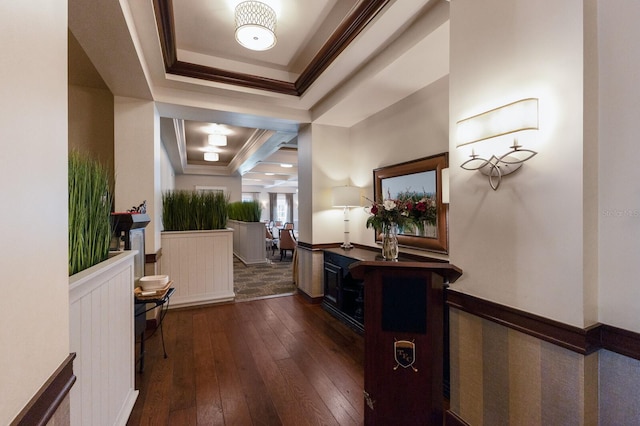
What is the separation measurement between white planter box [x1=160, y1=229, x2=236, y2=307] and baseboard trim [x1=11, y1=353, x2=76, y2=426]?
3234mm

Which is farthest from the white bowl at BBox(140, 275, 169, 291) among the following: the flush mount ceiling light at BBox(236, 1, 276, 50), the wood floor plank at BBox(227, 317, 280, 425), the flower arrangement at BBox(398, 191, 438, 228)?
the flower arrangement at BBox(398, 191, 438, 228)

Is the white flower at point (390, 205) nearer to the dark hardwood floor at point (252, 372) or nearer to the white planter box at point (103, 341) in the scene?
the dark hardwood floor at point (252, 372)

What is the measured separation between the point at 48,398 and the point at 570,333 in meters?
1.83

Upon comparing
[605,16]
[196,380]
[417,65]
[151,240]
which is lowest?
[196,380]

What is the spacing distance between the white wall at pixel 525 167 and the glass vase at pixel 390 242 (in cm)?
84

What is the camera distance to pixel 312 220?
13.2ft

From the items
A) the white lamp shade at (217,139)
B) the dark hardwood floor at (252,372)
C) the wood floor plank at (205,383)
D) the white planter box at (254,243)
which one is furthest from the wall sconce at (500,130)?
the white planter box at (254,243)

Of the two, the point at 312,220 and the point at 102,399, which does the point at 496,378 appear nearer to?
the point at 102,399

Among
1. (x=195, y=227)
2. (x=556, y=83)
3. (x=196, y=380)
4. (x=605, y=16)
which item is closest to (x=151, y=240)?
(x=195, y=227)

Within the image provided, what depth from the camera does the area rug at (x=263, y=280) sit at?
4.66 meters

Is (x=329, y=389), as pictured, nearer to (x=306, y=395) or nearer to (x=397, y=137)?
(x=306, y=395)

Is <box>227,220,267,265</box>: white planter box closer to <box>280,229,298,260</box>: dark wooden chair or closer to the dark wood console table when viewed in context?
<box>280,229,298,260</box>: dark wooden chair

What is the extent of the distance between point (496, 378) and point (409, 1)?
235cm

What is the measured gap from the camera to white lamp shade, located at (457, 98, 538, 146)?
1.26m
